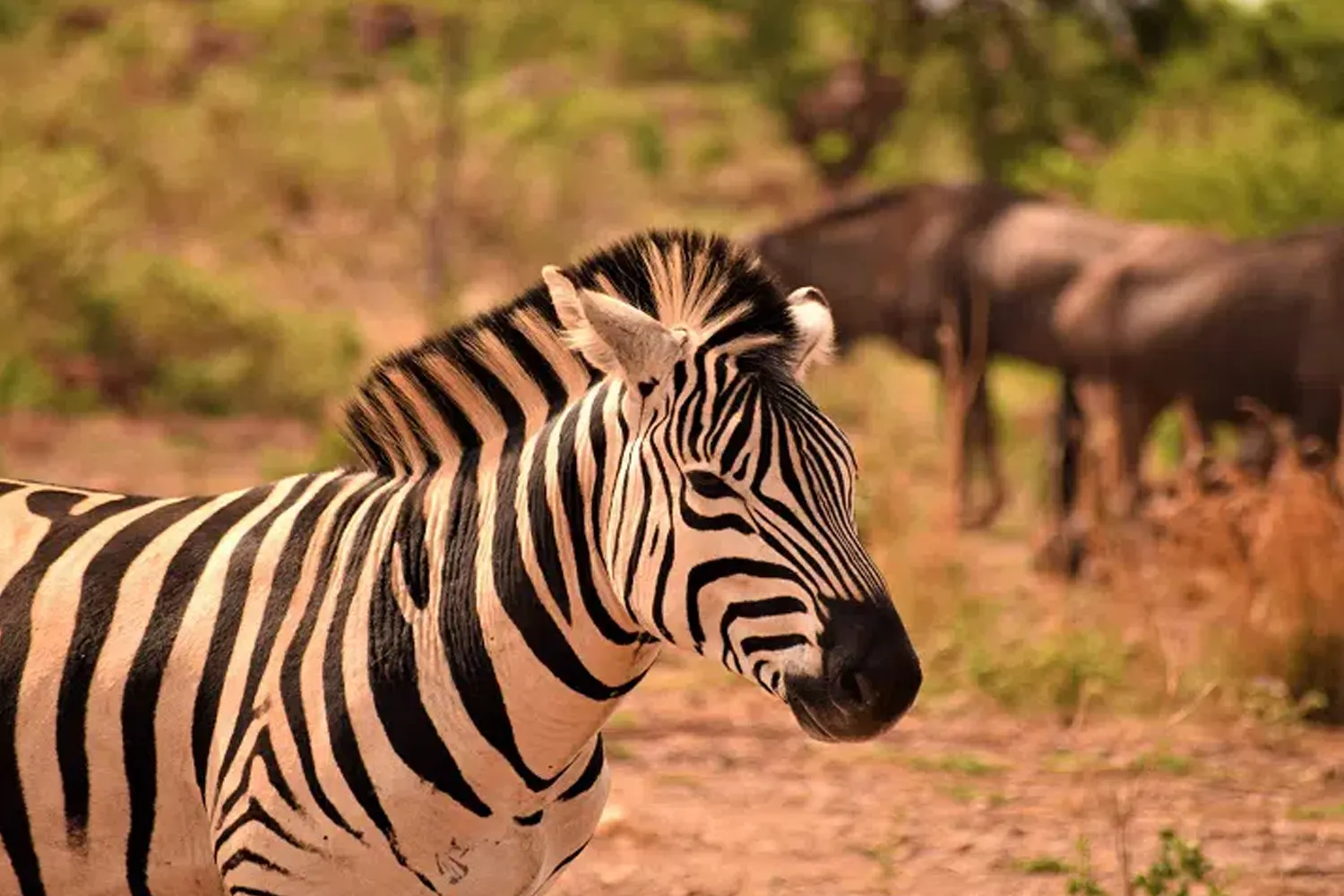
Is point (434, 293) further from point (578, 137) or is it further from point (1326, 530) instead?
point (1326, 530)

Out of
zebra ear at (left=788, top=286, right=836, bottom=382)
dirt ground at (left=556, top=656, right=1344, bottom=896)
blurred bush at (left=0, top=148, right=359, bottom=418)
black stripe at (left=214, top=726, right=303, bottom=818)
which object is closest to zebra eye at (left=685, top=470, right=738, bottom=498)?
zebra ear at (left=788, top=286, right=836, bottom=382)

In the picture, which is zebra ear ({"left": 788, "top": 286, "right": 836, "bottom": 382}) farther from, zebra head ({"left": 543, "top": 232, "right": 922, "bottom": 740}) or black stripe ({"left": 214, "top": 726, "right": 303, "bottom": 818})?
black stripe ({"left": 214, "top": 726, "right": 303, "bottom": 818})

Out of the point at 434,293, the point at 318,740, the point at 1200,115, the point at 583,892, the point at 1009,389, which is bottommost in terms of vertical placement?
the point at 583,892

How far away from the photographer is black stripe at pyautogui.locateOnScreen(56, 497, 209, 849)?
326 cm

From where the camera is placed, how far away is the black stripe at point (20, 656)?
3.29 m

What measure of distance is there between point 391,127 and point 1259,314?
40.1 ft

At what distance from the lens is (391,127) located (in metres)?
20.7

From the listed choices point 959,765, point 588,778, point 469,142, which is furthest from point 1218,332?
point 469,142

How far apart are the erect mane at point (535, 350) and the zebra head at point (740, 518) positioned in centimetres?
3

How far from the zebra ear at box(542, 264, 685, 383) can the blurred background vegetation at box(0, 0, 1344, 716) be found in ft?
18.7

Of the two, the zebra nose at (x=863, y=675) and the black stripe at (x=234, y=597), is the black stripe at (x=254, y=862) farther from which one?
the zebra nose at (x=863, y=675)

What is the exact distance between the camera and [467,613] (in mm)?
3234

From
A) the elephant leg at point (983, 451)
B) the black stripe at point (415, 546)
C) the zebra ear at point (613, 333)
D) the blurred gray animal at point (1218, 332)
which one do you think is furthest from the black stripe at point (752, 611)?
the elephant leg at point (983, 451)

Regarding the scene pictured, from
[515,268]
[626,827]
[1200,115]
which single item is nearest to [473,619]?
[626,827]
